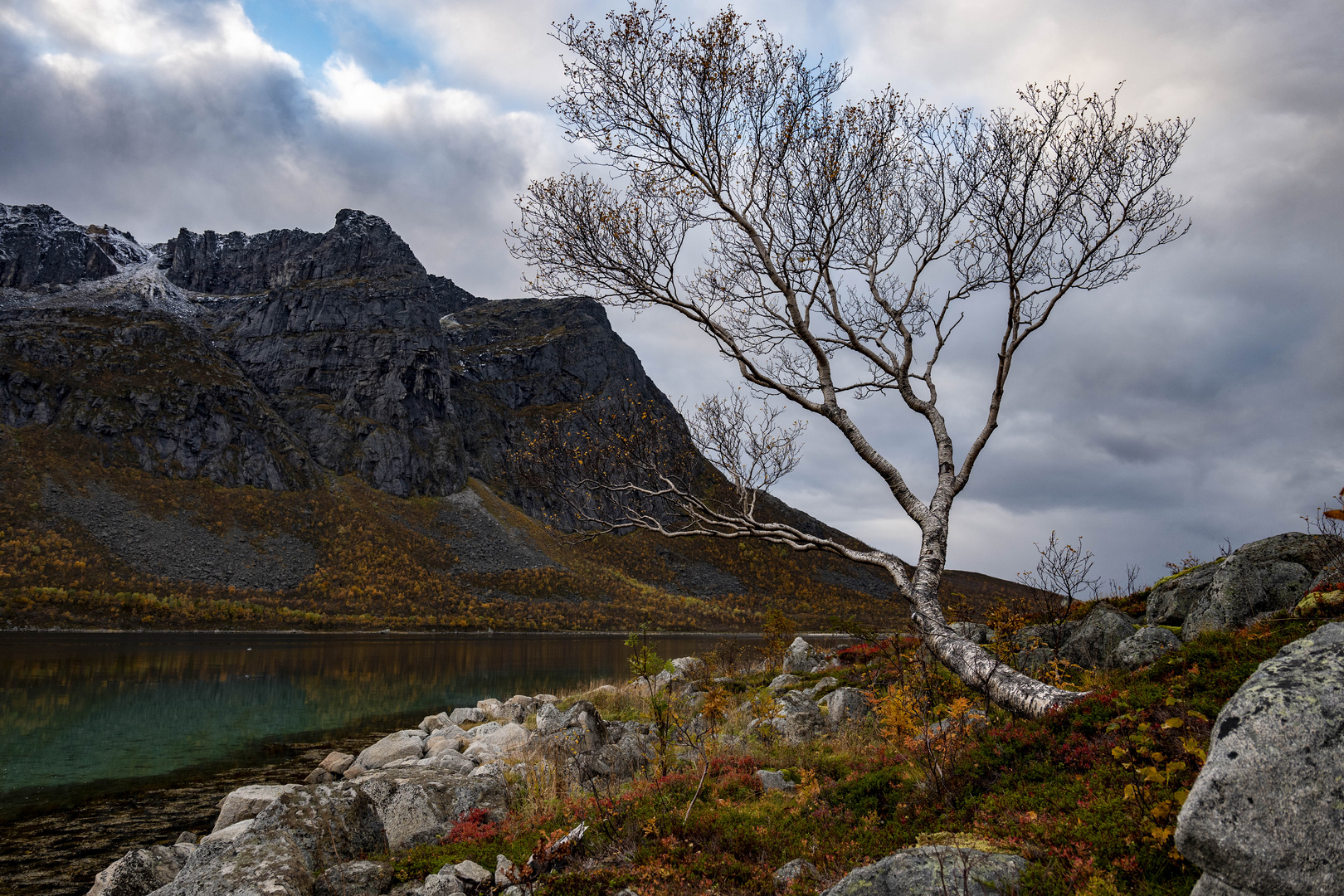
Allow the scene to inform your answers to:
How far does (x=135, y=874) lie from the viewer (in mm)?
8594

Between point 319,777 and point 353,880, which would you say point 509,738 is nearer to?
point 319,777

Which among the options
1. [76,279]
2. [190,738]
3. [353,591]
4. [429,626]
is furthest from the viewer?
[76,279]

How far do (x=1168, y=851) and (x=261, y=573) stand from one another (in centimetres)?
10771

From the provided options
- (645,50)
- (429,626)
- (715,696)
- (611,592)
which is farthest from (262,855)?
(611,592)

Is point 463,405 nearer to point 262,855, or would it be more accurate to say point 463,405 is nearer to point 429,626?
point 429,626

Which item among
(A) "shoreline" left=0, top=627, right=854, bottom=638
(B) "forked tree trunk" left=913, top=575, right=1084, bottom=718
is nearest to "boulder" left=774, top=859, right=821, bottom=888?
(B) "forked tree trunk" left=913, top=575, right=1084, bottom=718

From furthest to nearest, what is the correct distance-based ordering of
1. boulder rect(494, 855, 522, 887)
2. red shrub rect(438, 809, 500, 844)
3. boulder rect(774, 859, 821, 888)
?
red shrub rect(438, 809, 500, 844)
boulder rect(494, 855, 522, 887)
boulder rect(774, 859, 821, 888)

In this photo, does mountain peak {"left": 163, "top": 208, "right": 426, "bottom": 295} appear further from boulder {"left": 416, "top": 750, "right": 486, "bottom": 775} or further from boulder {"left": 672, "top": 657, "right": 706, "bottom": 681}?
boulder {"left": 416, "top": 750, "right": 486, "bottom": 775}

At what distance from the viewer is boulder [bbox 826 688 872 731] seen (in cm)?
1283

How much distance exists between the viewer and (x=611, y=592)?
Result: 413 ft

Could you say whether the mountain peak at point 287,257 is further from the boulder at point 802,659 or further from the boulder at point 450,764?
the boulder at point 450,764

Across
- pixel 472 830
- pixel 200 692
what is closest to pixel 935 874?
pixel 472 830

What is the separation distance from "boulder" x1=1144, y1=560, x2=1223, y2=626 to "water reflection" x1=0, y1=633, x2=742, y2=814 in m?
22.8

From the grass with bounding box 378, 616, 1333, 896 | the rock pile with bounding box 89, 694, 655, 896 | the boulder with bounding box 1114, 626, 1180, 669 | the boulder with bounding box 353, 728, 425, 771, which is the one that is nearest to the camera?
the grass with bounding box 378, 616, 1333, 896
